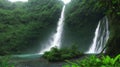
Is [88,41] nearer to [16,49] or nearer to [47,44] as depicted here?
[47,44]

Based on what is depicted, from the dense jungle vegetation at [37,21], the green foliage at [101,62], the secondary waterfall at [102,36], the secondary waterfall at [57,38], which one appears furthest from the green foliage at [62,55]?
the green foliage at [101,62]

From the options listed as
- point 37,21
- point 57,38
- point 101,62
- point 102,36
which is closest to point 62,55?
point 102,36

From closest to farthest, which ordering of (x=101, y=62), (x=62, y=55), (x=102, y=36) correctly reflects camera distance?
(x=101, y=62), (x=62, y=55), (x=102, y=36)

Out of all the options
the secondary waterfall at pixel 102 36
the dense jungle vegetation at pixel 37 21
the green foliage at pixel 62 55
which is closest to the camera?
the green foliage at pixel 62 55

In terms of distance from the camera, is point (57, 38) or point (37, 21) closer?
point (57, 38)

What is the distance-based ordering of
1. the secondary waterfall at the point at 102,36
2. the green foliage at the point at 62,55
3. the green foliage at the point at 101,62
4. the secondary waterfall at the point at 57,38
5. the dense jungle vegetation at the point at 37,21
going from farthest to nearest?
1. the dense jungle vegetation at the point at 37,21
2. the secondary waterfall at the point at 57,38
3. the secondary waterfall at the point at 102,36
4. the green foliage at the point at 62,55
5. the green foliage at the point at 101,62

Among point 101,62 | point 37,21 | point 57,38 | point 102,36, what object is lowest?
point 101,62

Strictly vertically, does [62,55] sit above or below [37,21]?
below

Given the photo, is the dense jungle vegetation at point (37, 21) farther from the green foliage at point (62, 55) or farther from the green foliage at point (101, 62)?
the green foliage at point (101, 62)

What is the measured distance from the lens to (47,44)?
40.6 metres

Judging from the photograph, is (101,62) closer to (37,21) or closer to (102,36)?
(102,36)

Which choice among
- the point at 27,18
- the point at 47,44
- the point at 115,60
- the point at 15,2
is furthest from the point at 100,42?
the point at 15,2

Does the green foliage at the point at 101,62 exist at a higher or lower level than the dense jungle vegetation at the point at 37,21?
lower

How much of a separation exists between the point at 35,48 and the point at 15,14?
12629 millimetres
